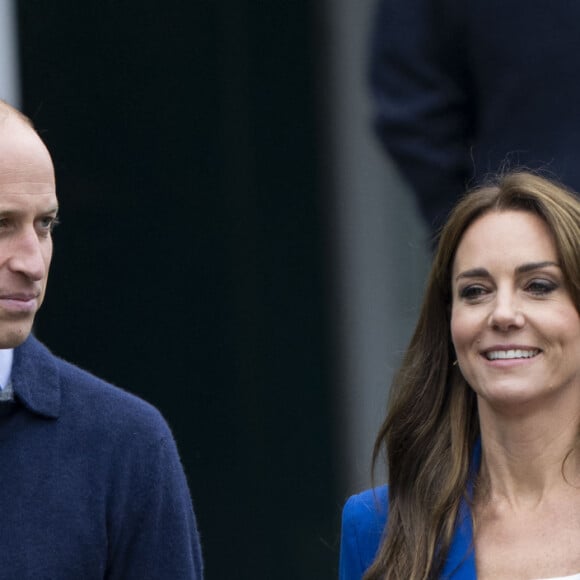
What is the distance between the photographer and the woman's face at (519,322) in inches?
147

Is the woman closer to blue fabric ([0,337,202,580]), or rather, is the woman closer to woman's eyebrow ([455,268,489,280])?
woman's eyebrow ([455,268,489,280])

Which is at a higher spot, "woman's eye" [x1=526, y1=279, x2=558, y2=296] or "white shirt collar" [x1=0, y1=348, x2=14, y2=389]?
"woman's eye" [x1=526, y1=279, x2=558, y2=296]

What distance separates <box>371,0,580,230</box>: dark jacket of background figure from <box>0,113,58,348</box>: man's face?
1.01 meters

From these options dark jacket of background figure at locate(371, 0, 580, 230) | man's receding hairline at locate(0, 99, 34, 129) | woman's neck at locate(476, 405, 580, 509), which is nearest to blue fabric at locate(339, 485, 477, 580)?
woman's neck at locate(476, 405, 580, 509)

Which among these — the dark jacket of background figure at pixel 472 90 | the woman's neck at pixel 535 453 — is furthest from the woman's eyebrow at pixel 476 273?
the dark jacket of background figure at pixel 472 90

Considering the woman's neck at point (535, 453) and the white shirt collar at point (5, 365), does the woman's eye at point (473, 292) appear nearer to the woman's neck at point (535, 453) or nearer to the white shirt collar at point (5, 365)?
the woman's neck at point (535, 453)

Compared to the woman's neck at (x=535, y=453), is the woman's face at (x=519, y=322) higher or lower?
higher

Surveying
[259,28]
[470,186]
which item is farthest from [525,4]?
[259,28]

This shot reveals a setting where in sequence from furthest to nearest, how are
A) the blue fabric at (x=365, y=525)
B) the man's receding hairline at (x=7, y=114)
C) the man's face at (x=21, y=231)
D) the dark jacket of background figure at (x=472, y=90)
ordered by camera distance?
the dark jacket of background figure at (x=472, y=90), the blue fabric at (x=365, y=525), the man's receding hairline at (x=7, y=114), the man's face at (x=21, y=231)

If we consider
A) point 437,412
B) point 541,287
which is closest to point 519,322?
point 541,287

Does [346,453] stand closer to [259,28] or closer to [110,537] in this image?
[259,28]

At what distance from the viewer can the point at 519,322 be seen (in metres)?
3.72

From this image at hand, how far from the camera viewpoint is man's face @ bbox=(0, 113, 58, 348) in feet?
12.0

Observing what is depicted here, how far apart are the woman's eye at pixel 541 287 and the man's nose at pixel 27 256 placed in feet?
3.33
